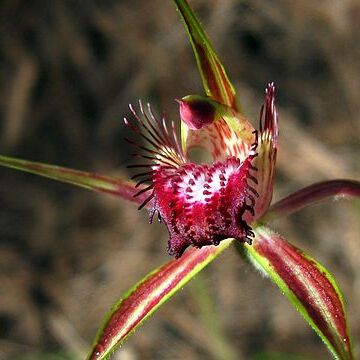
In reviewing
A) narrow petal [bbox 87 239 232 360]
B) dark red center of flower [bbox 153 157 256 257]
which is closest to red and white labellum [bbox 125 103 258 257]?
dark red center of flower [bbox 153 157 256 257]

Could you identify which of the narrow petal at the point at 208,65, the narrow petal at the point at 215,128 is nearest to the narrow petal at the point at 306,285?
the narrow petal at the point at 215,128

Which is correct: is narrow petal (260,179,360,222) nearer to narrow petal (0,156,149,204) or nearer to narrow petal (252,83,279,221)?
narrow petal (252,83,279,221)

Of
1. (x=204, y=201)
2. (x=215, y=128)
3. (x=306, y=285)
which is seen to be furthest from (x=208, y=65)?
(x=306, y=285)

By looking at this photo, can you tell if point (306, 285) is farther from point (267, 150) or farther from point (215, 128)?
point (215, 128)

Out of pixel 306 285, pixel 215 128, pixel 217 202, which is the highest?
pixel 215 128

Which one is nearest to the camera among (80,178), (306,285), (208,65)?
(306,285)

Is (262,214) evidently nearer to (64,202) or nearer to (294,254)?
(294,254)

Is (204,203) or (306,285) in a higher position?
(204,203)

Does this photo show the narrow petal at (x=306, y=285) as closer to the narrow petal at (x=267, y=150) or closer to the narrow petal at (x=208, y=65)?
the narrow petal at (x=267, y=150)
